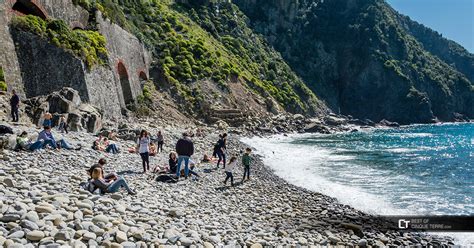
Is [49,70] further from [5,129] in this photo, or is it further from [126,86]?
[126,86]

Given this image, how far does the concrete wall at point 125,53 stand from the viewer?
38.2 m

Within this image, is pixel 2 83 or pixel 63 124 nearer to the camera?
pixel 63 124

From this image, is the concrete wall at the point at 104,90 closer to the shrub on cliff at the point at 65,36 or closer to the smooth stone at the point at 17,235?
the shrub on cliff at the point at 65,36

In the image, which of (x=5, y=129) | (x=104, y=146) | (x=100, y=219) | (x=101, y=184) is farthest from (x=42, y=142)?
(x=100, y=219)

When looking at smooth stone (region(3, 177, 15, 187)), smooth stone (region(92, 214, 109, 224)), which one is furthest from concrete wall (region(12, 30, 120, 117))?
smooth stone (region(92, 214, 109, 224))

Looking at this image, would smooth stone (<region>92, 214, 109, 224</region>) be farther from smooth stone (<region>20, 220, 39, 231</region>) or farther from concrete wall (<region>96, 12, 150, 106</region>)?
concrete wall (<region>96, 12, 150, 106</region>)

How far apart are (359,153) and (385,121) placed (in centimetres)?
8383

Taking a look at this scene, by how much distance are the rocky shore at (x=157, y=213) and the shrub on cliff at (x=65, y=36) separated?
12.8m

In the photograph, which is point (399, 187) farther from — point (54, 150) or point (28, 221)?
point (28, 221)

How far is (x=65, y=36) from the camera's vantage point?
92.5ft

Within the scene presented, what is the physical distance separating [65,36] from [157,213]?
902 inches

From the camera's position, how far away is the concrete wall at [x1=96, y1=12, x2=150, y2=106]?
38250mm

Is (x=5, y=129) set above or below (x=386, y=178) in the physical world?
above

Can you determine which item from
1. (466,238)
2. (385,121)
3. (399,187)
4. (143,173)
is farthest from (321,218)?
(385,121)
